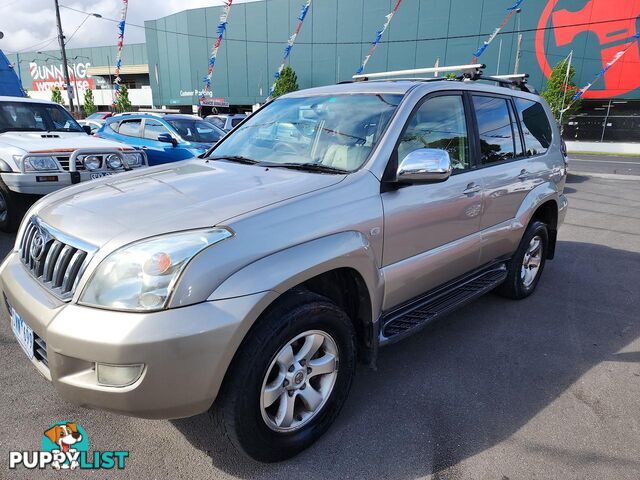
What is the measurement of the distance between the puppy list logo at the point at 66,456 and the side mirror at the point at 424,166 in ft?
6.93

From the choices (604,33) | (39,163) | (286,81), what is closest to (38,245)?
(39,163)

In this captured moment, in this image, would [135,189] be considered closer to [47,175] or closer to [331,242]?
[331,242]

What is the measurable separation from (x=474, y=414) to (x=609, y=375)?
1.22 m

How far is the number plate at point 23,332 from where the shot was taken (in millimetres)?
2084

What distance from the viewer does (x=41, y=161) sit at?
5.54 metres

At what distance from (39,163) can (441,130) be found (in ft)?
16.3

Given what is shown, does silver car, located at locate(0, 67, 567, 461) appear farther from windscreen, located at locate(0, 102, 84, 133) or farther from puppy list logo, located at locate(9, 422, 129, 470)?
windscreen, located at locate(0, 102, 84, 133)

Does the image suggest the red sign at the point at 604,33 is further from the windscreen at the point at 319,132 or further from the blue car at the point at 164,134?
the windscreen at the point at 319,132

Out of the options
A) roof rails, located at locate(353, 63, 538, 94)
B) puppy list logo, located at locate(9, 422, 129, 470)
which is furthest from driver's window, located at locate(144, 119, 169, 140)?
puppy list logo, located at locate(9, 422, 129, 470)

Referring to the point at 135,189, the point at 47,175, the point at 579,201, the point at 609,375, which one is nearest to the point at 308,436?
the point at 135,189

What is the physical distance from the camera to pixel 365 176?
2506mm

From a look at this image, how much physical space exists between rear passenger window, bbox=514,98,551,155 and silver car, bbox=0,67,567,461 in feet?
1.62

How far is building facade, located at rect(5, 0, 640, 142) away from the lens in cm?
2962

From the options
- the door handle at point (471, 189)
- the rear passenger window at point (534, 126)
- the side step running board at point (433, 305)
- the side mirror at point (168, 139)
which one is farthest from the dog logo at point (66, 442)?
the side mirror at point (168, 139)
